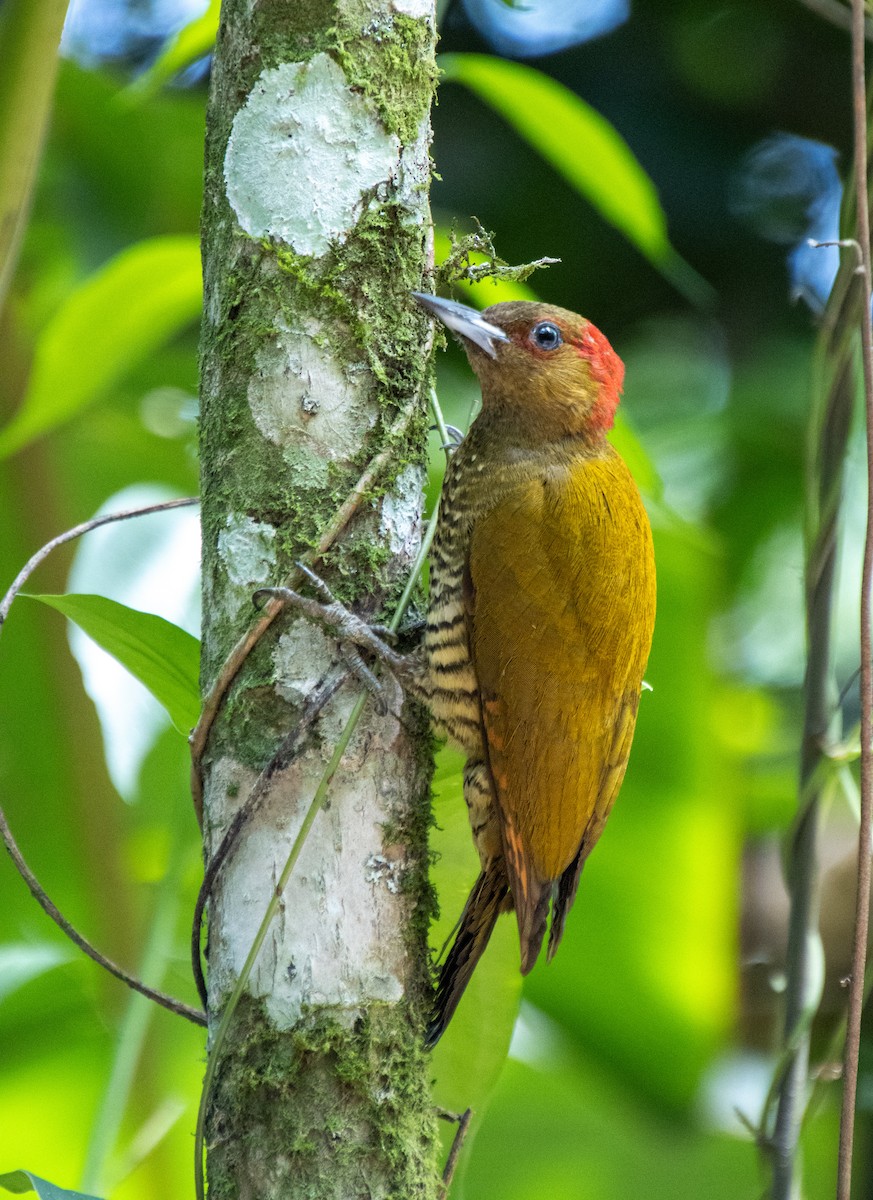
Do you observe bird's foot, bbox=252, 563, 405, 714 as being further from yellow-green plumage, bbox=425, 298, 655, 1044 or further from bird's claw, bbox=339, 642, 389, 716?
yellow-green plumage, bbox=425, 298, 655, 1044

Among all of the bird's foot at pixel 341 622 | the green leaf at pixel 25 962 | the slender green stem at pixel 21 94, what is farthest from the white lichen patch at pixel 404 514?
the green leaf at pixel 25 962

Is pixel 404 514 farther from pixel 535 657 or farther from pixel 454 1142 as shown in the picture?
pixel 454 1142

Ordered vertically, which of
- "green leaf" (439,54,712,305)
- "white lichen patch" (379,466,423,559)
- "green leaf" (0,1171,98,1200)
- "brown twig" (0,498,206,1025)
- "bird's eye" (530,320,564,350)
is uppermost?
"green leaf" (439,54,712,305)

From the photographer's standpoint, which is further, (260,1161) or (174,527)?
(174,527)

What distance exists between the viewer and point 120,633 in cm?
130

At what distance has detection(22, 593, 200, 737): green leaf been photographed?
127 cm

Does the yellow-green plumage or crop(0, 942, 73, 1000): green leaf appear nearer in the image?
the yellow-green plumage

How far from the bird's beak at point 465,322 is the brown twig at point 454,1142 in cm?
86

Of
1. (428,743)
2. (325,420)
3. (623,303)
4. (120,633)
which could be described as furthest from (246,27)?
(623,303)

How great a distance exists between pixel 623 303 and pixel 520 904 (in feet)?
6.29

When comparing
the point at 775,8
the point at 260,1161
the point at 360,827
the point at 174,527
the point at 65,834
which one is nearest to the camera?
the point at 260,1161

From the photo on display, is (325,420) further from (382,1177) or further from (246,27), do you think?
(382,1177)

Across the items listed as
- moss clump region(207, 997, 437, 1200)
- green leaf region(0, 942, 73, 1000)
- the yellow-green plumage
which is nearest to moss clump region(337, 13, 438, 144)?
the yellow-green plumage

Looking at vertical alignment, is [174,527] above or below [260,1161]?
above
